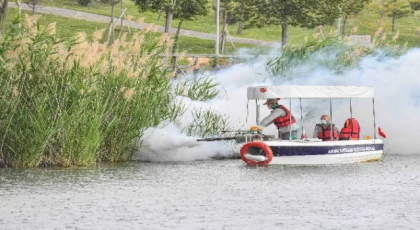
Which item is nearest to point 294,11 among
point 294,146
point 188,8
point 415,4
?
point 188,8

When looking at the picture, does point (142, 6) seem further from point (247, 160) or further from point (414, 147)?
point (247, 160)

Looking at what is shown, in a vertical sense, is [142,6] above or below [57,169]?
above

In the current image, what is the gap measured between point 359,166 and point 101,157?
7.99 metres

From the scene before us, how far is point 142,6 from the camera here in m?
72.6

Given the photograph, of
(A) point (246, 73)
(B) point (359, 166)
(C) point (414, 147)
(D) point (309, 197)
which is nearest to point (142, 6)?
(A) point (246, 73)

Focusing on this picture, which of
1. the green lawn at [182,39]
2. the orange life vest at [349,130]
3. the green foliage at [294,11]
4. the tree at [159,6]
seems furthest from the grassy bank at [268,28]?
Answer: the orange life vest at [349,130]

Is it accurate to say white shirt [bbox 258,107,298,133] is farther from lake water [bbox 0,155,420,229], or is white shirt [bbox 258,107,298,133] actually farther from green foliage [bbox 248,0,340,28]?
green foliage [bbox 248,0,340,28]

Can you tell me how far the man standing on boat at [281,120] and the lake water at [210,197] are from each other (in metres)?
1.53

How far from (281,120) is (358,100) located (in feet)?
30.7

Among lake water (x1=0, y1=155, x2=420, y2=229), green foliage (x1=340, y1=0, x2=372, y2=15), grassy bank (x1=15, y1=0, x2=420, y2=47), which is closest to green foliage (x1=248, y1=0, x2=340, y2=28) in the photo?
green foliage (x1=340, y1=0, x2=372, y2=15)

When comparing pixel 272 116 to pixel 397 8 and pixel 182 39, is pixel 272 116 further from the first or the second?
pixel 397 8

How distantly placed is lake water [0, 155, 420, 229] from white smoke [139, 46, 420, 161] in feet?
17.9

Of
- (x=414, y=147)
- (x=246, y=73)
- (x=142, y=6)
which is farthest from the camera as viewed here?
(x=142, y=6)

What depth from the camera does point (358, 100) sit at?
43.3m
